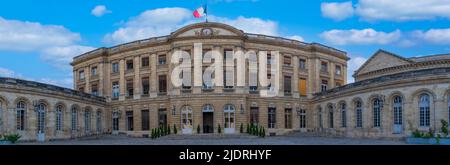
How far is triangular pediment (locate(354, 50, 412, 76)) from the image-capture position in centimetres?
4069

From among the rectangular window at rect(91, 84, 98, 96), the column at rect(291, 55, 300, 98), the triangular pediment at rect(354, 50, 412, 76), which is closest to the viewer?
the triangular pediment at rect(354, 50, 412, 76)

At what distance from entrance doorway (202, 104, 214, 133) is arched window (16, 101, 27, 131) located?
1471cm

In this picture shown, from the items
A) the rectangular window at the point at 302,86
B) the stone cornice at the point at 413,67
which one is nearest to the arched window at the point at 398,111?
the stone cornice at the point at 413,67

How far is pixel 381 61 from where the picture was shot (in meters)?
42.2

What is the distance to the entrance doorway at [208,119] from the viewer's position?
40250mm

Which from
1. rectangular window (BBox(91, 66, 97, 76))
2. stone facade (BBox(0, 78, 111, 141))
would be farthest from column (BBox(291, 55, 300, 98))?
rectangular window (BBox(91, 66, 97, 76))

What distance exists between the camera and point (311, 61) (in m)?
45.6

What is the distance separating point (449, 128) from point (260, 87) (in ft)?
60.3

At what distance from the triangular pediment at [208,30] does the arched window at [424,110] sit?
17.4 meters

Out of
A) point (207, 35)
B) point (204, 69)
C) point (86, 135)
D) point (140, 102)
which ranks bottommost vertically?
point (86, 135)

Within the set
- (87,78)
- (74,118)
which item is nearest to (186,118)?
(74,118)

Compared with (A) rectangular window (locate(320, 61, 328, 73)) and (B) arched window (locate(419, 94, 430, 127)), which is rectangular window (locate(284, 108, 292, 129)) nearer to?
(A) rectangular window (locate(320, 61, 328, 73))
